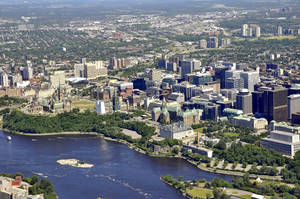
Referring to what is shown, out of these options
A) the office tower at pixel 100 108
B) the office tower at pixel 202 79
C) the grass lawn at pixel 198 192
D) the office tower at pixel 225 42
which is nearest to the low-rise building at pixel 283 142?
the grass lawn at pixel 198 192

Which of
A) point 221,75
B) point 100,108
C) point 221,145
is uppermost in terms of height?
point 221,75

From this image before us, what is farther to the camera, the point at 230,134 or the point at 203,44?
the point at 203,44

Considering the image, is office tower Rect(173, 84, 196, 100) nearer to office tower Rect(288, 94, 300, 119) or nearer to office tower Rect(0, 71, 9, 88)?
office tower Rect(288, 94, 300, 119)

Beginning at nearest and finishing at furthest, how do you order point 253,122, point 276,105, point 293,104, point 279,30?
point 253,122 < point 276,105 < point 293,104 < point 279,30

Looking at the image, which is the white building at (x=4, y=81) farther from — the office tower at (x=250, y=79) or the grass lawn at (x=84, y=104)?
the office tower at (x=250, y=79)

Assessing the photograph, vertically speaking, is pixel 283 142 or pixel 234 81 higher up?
pixel 234 81

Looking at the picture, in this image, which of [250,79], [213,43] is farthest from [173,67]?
[213,43]

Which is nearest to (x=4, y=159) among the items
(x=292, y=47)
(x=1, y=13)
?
(x=292, y=47)

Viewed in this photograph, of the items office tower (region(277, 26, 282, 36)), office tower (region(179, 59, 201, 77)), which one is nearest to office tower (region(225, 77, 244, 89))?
office tower (region(179, 59, 201, 77))

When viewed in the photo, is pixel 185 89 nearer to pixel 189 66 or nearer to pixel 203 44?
pixel 189 66
